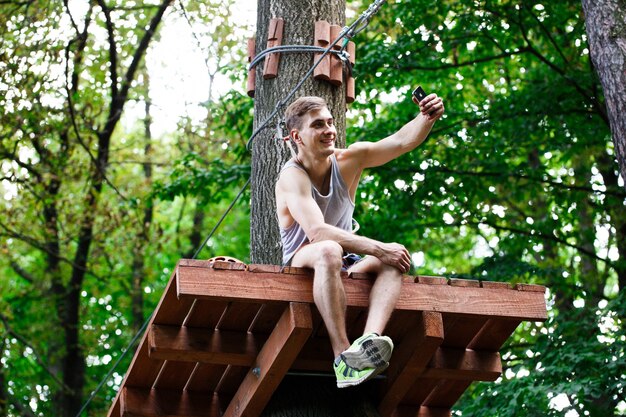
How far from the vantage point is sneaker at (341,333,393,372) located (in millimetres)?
4195

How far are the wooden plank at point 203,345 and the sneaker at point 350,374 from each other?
2.01 ft

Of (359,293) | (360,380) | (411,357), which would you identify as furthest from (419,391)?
(360,380)

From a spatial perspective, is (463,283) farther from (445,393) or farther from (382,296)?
(445,393)

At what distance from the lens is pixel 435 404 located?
551 centimetres

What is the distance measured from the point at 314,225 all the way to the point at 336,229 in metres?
0.10

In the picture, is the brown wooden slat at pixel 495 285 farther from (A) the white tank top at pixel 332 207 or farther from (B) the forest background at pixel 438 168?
(B) the forest background at pixel 438 168

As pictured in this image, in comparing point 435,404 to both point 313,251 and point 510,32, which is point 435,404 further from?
point 510,32

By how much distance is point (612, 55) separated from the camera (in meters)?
6.27

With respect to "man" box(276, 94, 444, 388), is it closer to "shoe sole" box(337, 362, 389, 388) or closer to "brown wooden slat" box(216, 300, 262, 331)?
"shoe sole" box(337, 362, 389, 388)

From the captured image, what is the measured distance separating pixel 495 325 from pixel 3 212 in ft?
32.0

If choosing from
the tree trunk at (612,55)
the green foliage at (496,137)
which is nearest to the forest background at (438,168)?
the green foliage at (496,137)

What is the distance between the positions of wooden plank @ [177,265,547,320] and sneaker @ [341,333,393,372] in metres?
0.27

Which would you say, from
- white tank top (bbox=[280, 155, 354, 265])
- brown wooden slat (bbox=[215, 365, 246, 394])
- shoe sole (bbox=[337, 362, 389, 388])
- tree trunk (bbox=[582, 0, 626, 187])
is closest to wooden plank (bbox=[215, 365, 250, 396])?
brown wooden slat (bbox=[215, 365, 246, 394])

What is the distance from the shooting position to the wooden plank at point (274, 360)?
14.3ft
